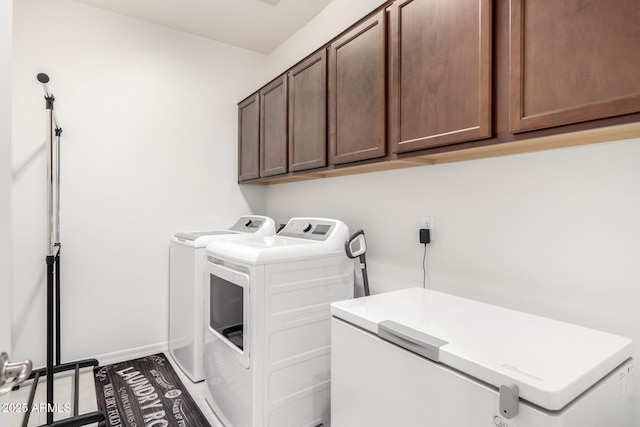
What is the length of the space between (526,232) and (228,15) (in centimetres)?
268

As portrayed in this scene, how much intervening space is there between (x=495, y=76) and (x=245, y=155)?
2.32m

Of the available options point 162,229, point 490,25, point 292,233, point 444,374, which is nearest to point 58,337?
point 162,229

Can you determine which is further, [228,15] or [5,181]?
[228,15]

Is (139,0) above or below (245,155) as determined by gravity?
above

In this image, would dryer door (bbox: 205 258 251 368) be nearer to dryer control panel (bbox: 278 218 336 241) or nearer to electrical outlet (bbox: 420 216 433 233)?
dryer control panel (bbox: 278 218 336 241)

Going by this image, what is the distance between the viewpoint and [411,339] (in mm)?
1060

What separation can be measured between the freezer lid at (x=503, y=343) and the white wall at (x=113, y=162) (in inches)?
85.2

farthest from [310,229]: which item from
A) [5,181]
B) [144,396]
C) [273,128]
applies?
[5,181]

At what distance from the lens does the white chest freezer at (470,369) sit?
81cm

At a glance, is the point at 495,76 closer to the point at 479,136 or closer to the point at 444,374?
the point at 479,136

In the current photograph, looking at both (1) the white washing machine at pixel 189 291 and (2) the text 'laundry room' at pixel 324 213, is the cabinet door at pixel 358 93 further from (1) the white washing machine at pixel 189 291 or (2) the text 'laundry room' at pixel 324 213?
(1) the white washing machine at pixel 189 291

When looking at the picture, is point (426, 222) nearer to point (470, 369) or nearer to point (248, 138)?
point (470, 369)

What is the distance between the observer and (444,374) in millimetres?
958

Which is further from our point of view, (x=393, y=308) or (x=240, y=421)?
(x=240, y=421)
